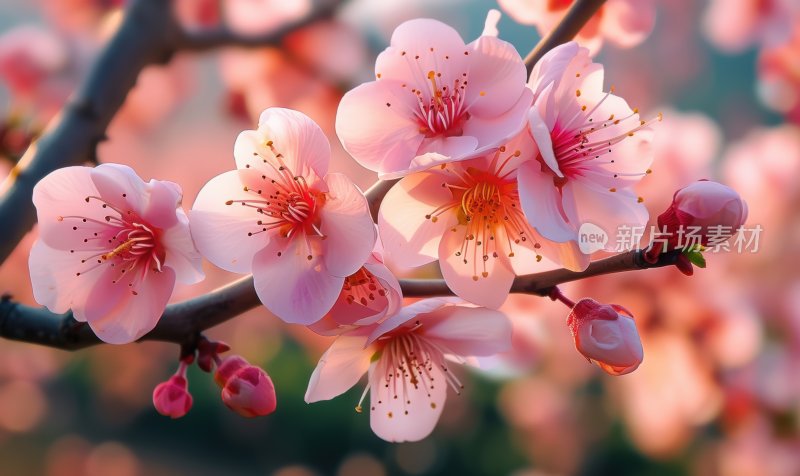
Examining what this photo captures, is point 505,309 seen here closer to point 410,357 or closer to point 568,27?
point 410,357

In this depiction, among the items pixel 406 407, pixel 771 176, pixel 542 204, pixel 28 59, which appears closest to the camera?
pixel 542 204

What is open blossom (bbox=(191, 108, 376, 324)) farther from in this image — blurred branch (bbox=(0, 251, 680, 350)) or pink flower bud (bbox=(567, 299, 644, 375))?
pink flower bud (bbox=(567, 299, 644, 375))

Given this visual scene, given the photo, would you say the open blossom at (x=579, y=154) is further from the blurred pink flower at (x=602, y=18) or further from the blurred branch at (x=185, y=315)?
the blurred pink flower at (x=602, y=18)

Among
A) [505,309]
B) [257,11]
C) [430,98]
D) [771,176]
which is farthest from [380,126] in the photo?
[771,176]

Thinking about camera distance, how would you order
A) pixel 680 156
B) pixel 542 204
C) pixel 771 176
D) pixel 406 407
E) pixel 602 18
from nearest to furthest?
pixel 542 204, pixel 406 407, pixel 602 18, pixel 680 156, pixel 771 176

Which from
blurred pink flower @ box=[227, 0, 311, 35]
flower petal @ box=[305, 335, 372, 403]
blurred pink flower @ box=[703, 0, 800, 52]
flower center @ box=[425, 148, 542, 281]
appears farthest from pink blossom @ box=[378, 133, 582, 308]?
blurred pink flower @ box=[703, 0, 800, 52]

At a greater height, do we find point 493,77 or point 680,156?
point 493,77

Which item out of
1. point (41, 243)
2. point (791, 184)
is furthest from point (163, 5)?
point (791, 184)
